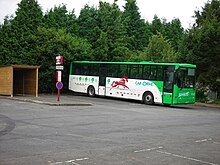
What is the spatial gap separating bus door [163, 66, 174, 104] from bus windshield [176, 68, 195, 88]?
52cm

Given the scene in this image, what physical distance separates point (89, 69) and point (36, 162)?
83.7ft

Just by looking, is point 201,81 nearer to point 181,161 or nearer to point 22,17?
point 22,17

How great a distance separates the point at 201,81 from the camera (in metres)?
32.2

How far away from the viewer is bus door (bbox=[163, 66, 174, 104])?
25969mm

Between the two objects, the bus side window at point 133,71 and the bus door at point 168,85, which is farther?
the bus side window at point 133,71

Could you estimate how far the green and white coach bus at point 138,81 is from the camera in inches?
1030

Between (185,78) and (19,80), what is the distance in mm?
14514

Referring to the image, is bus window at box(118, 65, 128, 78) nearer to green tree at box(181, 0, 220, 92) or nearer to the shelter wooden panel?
green tree at box(181, 0, 220, 92)

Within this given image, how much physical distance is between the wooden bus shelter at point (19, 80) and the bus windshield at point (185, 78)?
36.7 ft

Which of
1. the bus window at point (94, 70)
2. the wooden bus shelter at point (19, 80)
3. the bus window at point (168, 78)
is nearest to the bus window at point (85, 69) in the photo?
the bus window at point (94, 70)

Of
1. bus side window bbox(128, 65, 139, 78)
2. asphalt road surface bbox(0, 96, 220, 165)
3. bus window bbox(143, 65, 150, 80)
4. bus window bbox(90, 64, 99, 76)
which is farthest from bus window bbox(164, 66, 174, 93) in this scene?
asphalt road surface bbox(0, 96, 220, 165)

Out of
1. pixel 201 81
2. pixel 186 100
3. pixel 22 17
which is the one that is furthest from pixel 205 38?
pixel 22 17

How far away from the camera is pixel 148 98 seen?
27781 mm

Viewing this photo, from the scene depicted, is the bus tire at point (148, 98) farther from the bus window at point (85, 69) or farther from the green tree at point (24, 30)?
the green tree at point (24, 30)
